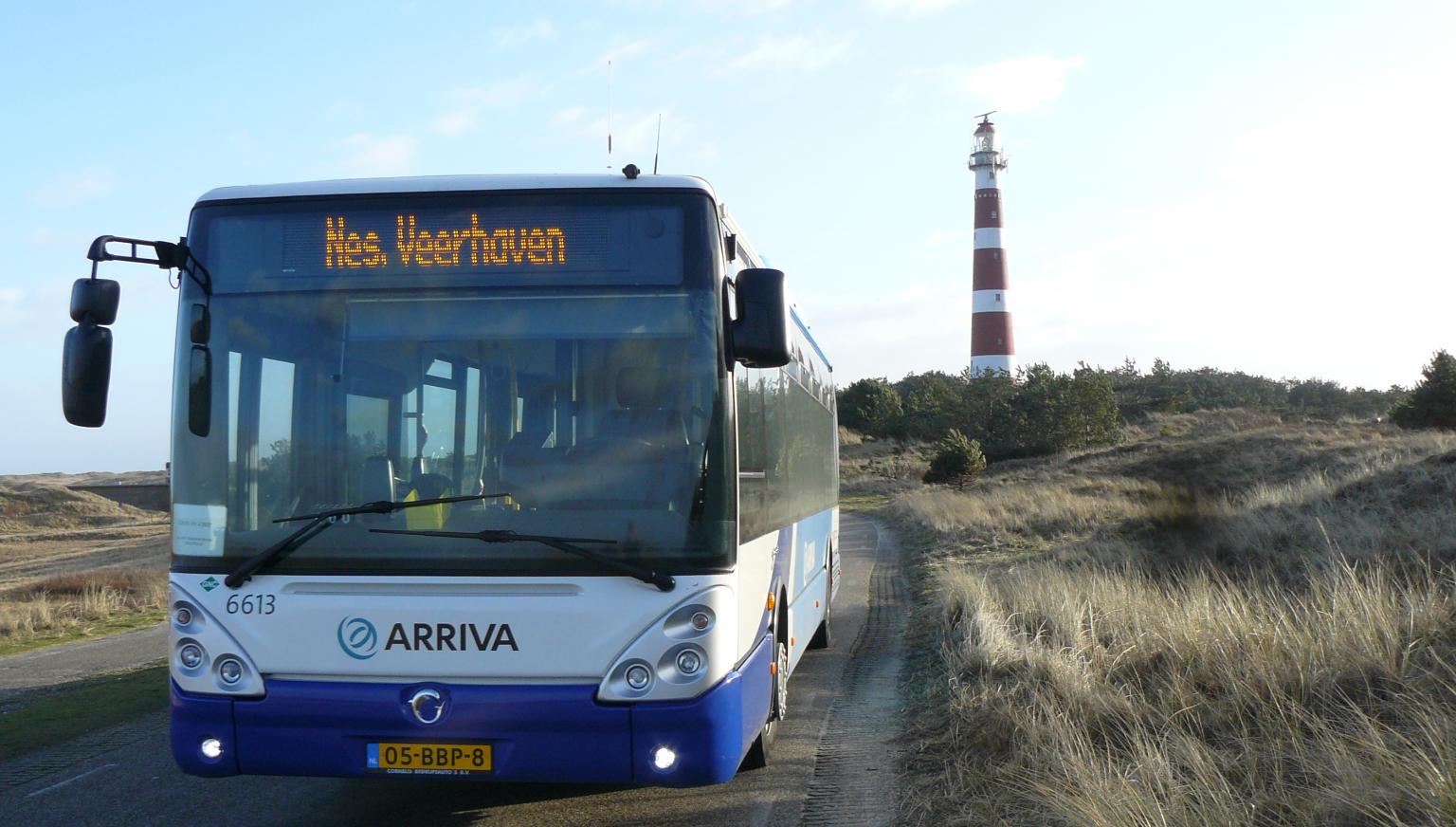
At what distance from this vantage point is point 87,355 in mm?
5062

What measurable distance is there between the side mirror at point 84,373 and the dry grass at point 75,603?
9563mm

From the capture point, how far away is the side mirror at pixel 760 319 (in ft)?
16.4

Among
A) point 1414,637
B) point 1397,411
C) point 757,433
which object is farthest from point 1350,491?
point 1397,411

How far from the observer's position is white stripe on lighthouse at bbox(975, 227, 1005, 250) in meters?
56.2

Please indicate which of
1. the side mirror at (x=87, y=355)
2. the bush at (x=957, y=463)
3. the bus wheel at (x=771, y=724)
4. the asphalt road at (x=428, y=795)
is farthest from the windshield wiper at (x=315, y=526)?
the bush at (x=957, y=463)

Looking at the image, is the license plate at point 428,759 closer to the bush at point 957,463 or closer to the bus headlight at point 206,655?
the bus headlight at point 206,655

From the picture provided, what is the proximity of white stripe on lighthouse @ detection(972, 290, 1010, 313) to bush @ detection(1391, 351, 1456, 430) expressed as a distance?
17.2m

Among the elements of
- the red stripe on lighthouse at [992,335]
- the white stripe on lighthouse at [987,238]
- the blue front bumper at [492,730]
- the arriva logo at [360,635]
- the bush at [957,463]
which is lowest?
the blue front bumper at [492,730]

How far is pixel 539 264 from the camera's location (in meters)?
5.12

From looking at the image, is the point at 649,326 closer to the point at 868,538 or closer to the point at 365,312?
the point at 365,312

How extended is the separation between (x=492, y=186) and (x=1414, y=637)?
5134 mm

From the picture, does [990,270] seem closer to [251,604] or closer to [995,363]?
[995,363]

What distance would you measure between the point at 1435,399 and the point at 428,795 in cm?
4749

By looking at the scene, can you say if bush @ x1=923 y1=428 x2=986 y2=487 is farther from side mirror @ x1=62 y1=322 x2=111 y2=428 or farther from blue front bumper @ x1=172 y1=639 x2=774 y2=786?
side mirror @ x1=62 y1=322 x2=111 y2=428
